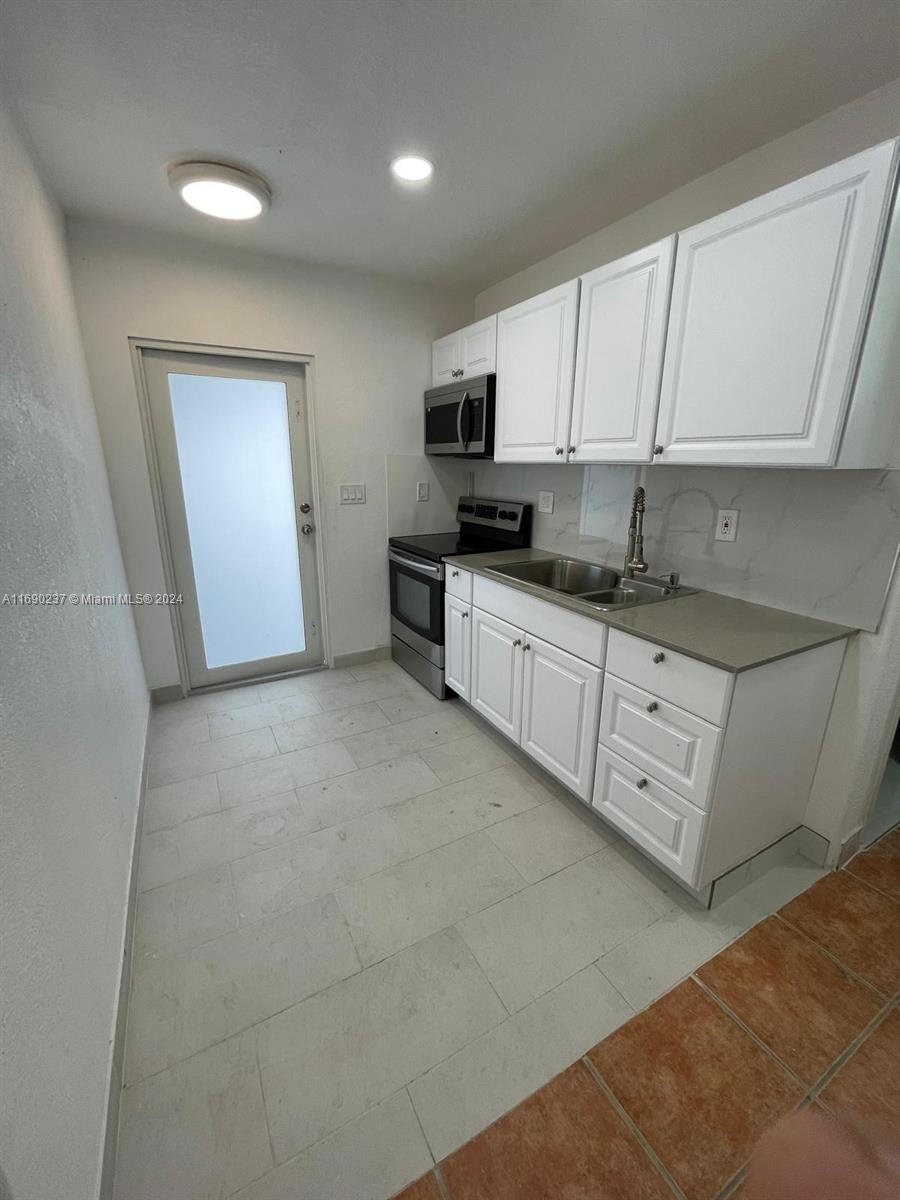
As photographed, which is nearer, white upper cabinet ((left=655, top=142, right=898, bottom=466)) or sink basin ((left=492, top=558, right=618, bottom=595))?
white upper cabinet ((left=655, top=142, right=898, bottom=466))

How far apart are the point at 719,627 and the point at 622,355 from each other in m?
1.07

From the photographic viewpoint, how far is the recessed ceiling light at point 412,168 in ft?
5.77

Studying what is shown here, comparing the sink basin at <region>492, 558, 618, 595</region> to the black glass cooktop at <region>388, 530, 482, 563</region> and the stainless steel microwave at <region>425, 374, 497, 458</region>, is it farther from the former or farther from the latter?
the stainless steel microwave at <region>425, 374, 497, 458</region>

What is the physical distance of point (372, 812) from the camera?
1981mm

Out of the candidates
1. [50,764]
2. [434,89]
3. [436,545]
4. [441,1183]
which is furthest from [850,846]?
[434,89]

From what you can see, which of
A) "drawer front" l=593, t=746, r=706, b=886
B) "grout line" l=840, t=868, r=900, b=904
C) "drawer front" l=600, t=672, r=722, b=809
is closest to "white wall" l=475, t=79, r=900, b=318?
"drawer front" l=600, t=672, r=722, b=809

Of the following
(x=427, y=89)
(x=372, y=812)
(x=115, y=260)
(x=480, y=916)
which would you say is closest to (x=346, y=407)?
(x=115, y=260)

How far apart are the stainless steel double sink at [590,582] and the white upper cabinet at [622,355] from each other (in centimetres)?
56

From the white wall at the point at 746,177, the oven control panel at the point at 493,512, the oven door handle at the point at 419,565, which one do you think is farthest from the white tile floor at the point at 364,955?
the white wall at the point at 746,177

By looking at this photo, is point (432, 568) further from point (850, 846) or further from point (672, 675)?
point (850, 846)

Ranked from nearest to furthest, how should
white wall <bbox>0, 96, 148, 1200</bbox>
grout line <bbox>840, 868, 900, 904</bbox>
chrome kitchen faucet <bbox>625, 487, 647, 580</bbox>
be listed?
Answer: white wall <bbox>0, 96, 148, 1200</bbox> → grout line <bbox>840, 868, 900, 904</bbox> → chrome kitchen faucet <bbox>625, 487, 647, 580</bbox>

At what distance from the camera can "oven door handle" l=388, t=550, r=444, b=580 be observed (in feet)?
8.89

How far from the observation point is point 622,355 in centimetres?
182

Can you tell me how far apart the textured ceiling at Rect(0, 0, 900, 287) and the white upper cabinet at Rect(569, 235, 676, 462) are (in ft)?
1.26
